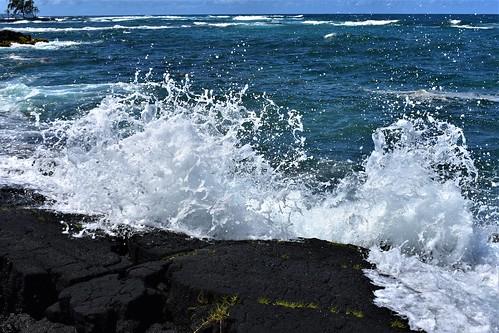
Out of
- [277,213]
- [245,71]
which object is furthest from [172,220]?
[245,71]

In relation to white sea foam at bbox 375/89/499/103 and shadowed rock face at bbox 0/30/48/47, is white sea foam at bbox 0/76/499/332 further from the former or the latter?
shadowed rock face at bbox 0/30/48/47

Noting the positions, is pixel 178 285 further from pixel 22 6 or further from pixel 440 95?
pixel 22 6

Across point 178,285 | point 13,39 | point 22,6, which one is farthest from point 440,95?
point 22,6

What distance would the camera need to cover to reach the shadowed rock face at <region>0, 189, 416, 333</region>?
399cm

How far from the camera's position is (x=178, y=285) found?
4371mm

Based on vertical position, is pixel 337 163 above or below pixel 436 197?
below

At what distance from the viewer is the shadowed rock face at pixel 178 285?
3.99 m

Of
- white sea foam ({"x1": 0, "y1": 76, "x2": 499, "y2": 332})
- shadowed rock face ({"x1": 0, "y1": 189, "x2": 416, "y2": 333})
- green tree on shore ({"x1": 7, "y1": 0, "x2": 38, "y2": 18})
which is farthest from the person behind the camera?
green tree on shore ({"x1": 7, "y1": 0, "x2": 38, "y2": 18})

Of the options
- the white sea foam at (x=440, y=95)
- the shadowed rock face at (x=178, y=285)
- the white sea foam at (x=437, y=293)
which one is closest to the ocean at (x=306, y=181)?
the white sea foam at (x=437, y=293)

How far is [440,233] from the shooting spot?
5613 millimetres

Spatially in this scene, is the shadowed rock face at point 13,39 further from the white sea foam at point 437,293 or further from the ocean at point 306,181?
the white sea foam at point 437,293

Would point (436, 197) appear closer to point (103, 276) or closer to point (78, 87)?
point (103, 276)

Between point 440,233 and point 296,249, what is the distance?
1571mm

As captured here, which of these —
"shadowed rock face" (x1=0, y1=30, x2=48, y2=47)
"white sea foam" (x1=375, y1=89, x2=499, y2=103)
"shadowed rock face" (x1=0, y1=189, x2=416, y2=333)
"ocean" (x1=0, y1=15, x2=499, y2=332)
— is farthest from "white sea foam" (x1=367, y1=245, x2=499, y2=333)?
"shadowed rock face" (x1=0, y1=30, x2=48, y2=47)
